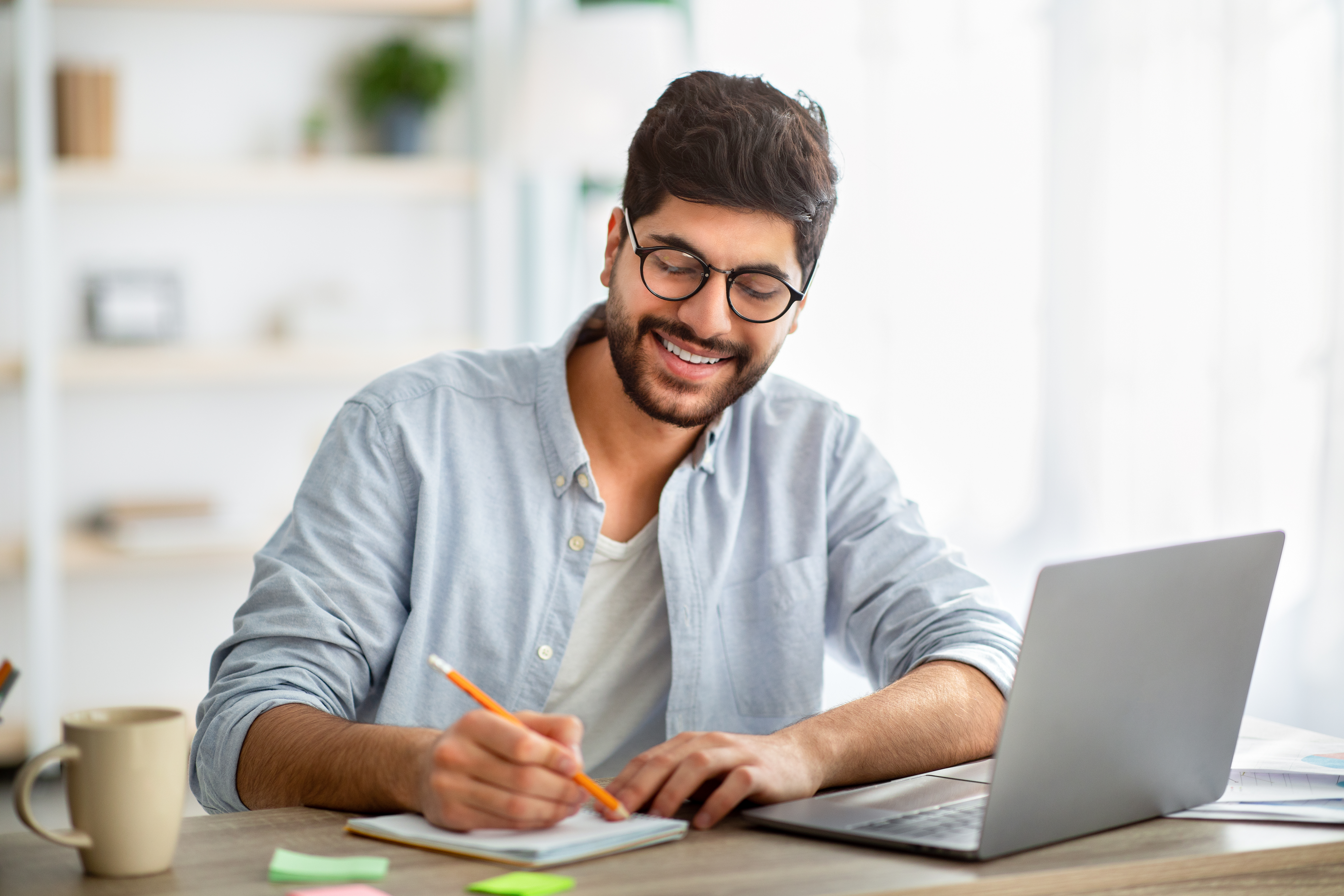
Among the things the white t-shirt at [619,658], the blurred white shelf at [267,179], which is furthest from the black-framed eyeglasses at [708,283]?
the blurred white shelf at [267,179]

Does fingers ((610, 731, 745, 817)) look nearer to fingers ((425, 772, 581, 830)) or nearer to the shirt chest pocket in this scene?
fingers ((425, 772, 581, 830))

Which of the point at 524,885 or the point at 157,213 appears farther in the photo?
the point at 157,213

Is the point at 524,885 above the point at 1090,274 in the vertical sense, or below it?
below

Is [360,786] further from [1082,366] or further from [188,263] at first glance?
[188,263]

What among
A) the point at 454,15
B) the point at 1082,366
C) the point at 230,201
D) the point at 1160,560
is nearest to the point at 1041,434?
the point at 1082,366

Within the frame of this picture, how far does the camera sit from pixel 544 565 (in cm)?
150

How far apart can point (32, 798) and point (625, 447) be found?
848mm

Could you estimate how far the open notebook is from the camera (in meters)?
0.94

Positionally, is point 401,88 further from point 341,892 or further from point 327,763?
point 341,892

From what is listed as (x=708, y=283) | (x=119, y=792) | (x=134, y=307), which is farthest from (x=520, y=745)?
(x=134, y=307)

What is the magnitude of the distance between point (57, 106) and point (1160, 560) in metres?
3.06

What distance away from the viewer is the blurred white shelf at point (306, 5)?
3.34 meters

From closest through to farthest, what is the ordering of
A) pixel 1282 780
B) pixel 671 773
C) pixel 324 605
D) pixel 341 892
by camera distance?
pixel 341 892 → pixel 671 773 → pixel 1282 780 → pixel 324 605

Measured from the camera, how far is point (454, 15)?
367cm
